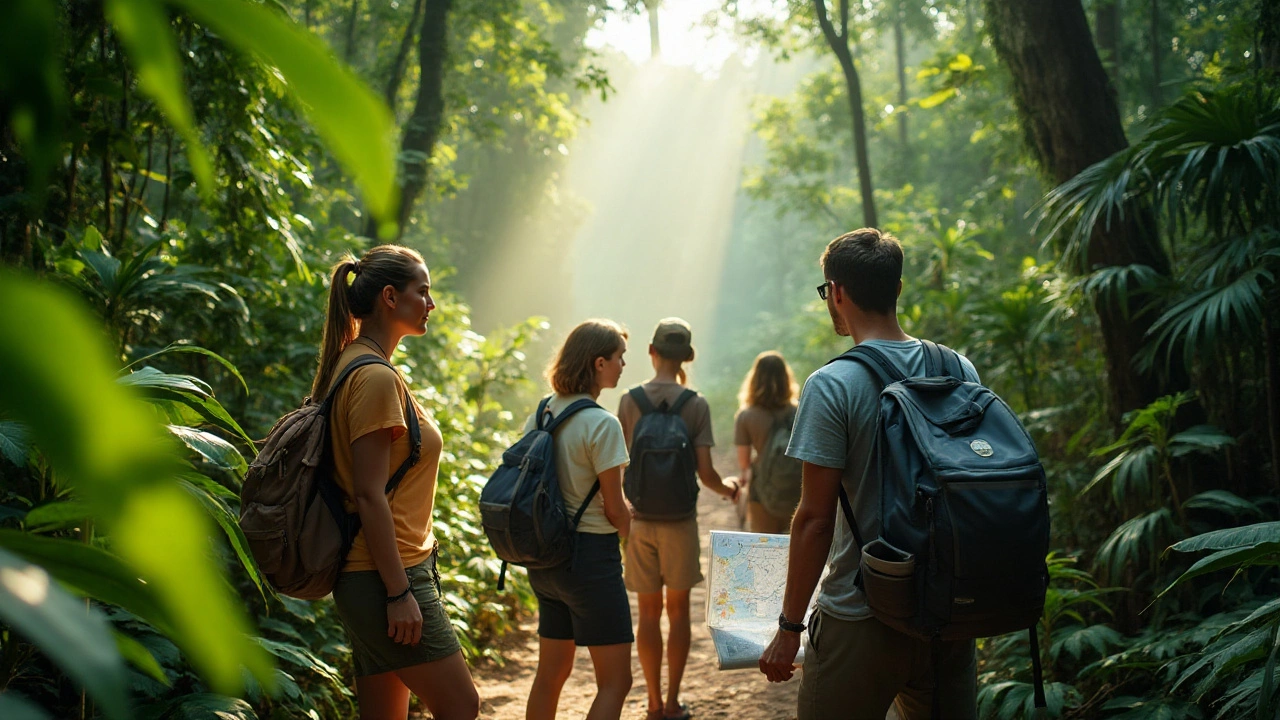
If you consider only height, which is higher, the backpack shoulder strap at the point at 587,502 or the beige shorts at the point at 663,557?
the backpack shoulder strap at the point at 587,502

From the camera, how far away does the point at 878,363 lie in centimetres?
242

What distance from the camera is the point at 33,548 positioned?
724mm

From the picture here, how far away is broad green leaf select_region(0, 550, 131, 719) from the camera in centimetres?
39

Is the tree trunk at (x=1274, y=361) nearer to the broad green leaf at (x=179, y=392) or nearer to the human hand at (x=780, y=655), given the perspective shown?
the human hand at (x=780, y=655)

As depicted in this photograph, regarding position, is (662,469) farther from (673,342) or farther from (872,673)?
(872,673)

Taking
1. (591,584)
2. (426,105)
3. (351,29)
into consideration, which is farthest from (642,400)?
(351,29)

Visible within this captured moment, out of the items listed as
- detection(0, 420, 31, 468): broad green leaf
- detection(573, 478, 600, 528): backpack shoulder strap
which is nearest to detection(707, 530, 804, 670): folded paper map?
detection(573, 478, 600, 528): backpack shoulder strap

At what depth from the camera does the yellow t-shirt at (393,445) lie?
8.60 ft

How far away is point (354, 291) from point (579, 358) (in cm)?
120

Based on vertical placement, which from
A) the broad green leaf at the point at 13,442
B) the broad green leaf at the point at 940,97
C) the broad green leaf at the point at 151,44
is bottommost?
the broad green leaf at the point at 13,442

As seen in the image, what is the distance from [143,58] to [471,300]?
24.2m

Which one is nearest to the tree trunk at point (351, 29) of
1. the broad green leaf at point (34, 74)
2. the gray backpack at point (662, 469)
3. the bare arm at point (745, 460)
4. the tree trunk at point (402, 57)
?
the tree trunk at point (402, 57)

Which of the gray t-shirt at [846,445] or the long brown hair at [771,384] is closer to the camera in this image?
A: the gray t-shirt at [846,445]

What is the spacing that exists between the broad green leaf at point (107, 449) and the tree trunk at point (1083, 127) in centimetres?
522
